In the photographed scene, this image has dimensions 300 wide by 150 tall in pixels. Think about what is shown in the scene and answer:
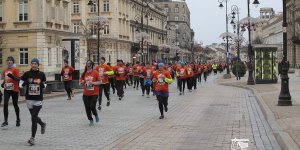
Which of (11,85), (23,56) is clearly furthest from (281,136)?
(23,56)

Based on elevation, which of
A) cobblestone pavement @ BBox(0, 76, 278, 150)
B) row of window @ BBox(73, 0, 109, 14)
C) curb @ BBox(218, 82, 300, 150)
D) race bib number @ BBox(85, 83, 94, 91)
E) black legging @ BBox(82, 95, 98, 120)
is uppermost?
row of window @ BBox(73, 0, 109, 14)

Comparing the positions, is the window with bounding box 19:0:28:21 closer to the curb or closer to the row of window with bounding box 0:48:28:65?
the row of window with bounding box 0:48:28:65

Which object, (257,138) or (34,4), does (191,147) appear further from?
(34,4)

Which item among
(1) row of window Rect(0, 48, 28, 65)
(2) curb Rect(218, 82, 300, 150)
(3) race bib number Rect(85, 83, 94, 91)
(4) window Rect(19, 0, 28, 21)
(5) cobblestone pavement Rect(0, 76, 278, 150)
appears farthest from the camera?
(1) row of window Rect(0, 48, 28, 65)

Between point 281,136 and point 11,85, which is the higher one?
point 11,85

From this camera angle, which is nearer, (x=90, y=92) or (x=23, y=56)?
(x=90, y=92)

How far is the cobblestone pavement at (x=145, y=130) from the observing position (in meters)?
10.1

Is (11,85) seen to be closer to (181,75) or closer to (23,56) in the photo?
(181,75)

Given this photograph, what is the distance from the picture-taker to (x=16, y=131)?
1216 centimetres

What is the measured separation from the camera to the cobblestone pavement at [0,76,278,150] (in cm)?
1009

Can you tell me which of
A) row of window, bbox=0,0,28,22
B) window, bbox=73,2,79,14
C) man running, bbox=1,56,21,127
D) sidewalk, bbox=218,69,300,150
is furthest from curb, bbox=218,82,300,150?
window, bbox=73,2,79,14

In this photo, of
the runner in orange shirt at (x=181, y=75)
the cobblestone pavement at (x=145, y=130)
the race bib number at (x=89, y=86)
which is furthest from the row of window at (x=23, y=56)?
the race bib number at (x=89, y=86)

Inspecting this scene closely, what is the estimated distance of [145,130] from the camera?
12.3 m

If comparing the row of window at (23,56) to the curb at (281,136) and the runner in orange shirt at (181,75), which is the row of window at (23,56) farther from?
the curb at (281,136)
